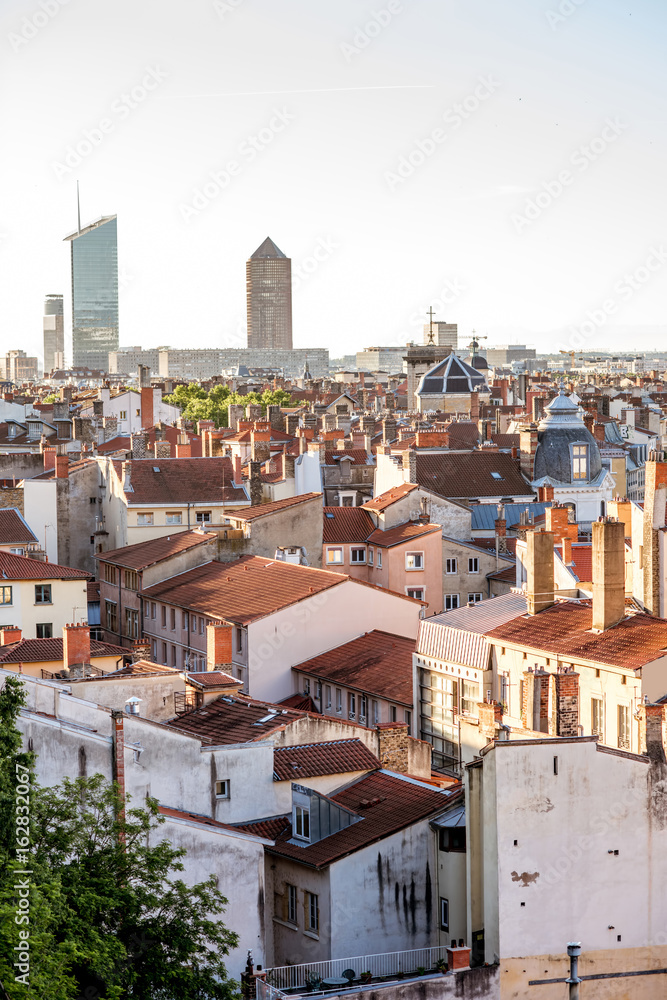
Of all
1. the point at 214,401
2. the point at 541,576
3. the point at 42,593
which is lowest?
the point at 42,593

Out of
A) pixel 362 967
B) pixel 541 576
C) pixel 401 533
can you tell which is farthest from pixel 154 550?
pixel 362 967

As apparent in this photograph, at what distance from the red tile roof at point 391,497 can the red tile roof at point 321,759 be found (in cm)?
2679

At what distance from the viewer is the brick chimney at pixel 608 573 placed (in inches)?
1330

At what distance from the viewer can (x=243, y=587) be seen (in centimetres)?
4809

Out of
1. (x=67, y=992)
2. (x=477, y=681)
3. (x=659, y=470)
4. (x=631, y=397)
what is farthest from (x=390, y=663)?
(x=631, y=397)

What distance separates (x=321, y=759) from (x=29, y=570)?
70.6 feet

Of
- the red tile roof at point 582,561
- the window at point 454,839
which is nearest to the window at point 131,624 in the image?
the red tile roof at point 582,561

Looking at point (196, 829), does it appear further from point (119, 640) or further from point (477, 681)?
point (119, 640)

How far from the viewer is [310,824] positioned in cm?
2792

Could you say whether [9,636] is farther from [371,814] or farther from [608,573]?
[608,573]

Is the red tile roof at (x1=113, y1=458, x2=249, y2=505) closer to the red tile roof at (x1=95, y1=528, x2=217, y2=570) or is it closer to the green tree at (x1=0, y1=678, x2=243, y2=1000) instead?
the red tile roof at (x1=95, y1=528, x2=217, y2=570)

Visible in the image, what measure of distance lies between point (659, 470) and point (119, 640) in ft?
79.0

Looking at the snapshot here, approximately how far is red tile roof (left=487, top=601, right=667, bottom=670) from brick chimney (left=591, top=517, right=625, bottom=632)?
0.29 meters

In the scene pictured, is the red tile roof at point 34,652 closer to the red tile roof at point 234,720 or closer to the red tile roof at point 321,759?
the red tile roof at point 234,720
